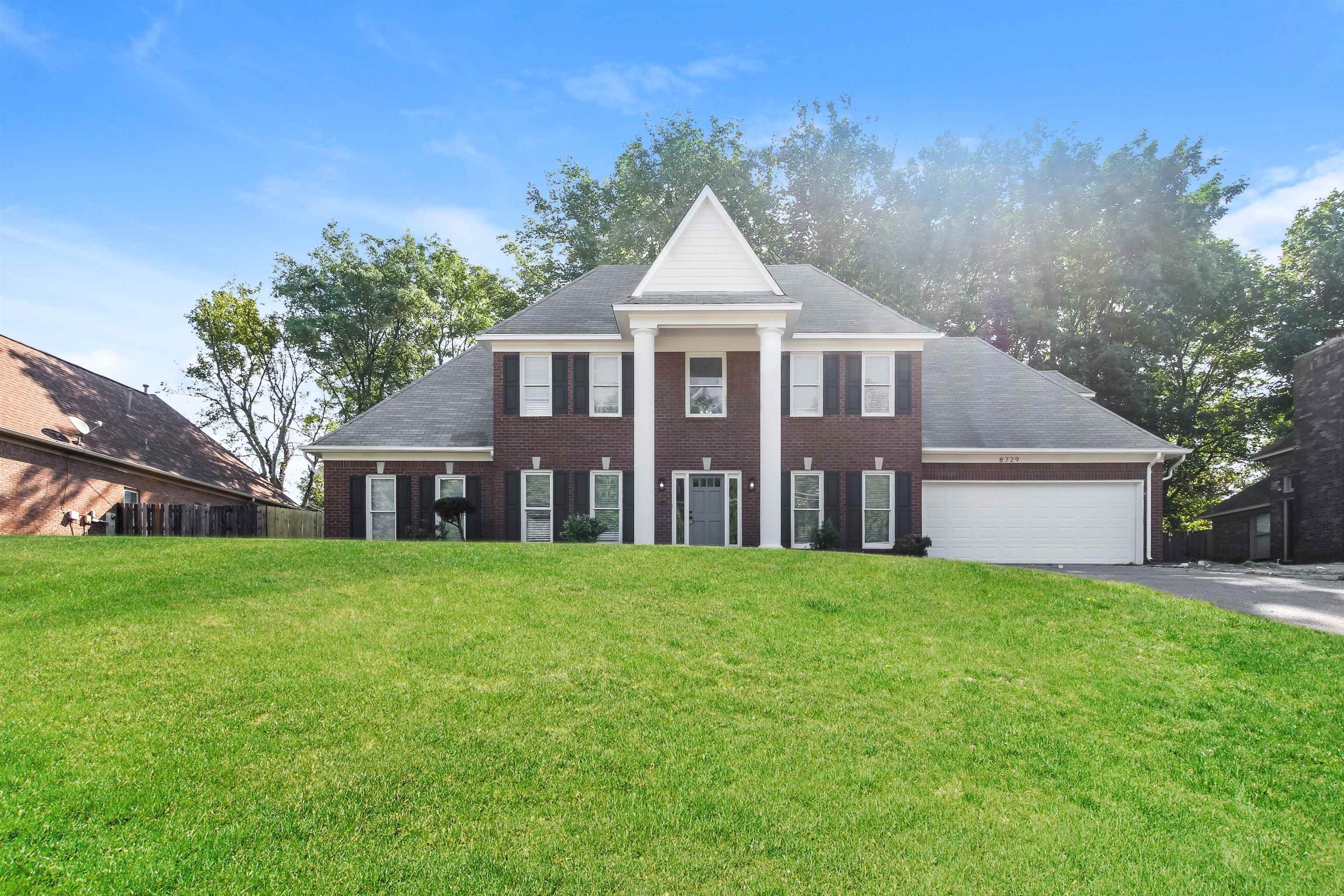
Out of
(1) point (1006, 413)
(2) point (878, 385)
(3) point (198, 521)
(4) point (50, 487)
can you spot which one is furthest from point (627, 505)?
(4) point (50, 487)

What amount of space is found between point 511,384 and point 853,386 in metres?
8.56

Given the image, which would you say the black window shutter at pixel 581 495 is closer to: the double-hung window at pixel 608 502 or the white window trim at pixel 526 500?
the double-hung window at pixel 608 502

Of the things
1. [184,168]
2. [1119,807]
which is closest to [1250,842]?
[1119,807]

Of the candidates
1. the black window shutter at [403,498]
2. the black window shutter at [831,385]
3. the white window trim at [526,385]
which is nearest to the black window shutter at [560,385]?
the white window trim at [526,385]

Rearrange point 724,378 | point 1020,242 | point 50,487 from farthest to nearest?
1. point 1020,242
2. point 50,487
3. point 724,378

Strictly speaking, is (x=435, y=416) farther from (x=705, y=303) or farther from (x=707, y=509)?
(x=705, y=303)

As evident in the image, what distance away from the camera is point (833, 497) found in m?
18.7

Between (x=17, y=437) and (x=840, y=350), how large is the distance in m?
20.4

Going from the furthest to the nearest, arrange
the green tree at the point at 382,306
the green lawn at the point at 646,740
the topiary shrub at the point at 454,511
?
1. the green tree at the point at 382,306
2. the topiary shrub at the point at 454,511
3. the green lawn at the point at 646,740

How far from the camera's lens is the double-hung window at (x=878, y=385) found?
18844 millimetres

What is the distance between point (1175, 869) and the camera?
473 centimetres

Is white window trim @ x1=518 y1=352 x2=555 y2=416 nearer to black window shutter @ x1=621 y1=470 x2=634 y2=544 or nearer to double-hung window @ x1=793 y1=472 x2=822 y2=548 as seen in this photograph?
black window shutter @ x1=621 y1=470 x2=634 y2=544

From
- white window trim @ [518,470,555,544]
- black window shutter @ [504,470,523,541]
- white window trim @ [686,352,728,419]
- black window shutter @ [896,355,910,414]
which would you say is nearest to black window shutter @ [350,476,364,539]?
black window shutter @ [504,470,523,541]

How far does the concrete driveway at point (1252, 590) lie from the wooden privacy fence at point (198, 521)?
61.4 feet
